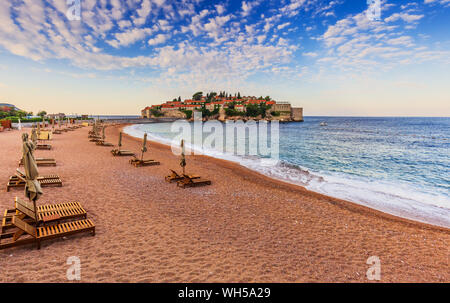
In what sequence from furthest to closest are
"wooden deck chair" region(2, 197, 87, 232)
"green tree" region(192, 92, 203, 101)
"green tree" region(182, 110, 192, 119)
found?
"green tree" region(192, 92, 203, 101), "green tree" region(182, 110, 192, 119), "wooden deck chair" region(2, 197, 87, 232)

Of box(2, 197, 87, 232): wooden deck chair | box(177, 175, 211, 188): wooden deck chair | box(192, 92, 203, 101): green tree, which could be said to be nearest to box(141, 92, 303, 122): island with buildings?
box(192, 92, 203, 101): green tree

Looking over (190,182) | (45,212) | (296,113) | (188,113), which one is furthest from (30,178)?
(296,113)

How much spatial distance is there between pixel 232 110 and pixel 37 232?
154 metres

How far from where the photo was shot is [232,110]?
510 feet

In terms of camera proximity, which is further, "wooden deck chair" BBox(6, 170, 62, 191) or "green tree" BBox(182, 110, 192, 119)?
"green tree" BBox(182, 110, 192, 119)

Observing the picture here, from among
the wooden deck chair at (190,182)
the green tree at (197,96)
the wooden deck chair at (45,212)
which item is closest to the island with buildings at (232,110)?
the green tree at (197,96)

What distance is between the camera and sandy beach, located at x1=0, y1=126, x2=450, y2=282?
482cm

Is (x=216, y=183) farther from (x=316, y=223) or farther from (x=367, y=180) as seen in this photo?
(x=367, y=180)

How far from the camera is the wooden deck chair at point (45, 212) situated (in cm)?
586

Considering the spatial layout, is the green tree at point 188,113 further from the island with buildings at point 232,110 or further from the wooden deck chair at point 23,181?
the wooden deck chair at point 23,181

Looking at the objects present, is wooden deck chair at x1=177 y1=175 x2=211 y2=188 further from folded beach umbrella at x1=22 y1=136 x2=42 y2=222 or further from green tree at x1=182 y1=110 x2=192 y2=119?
green tree at x1=182 y1=110 x2=192 y2=119

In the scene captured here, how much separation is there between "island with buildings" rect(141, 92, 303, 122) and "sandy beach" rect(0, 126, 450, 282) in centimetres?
14347

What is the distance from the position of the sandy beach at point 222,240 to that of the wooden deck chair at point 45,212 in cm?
60

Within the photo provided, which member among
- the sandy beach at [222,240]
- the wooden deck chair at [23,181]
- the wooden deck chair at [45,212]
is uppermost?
the wooden deck chair at [23,181]
